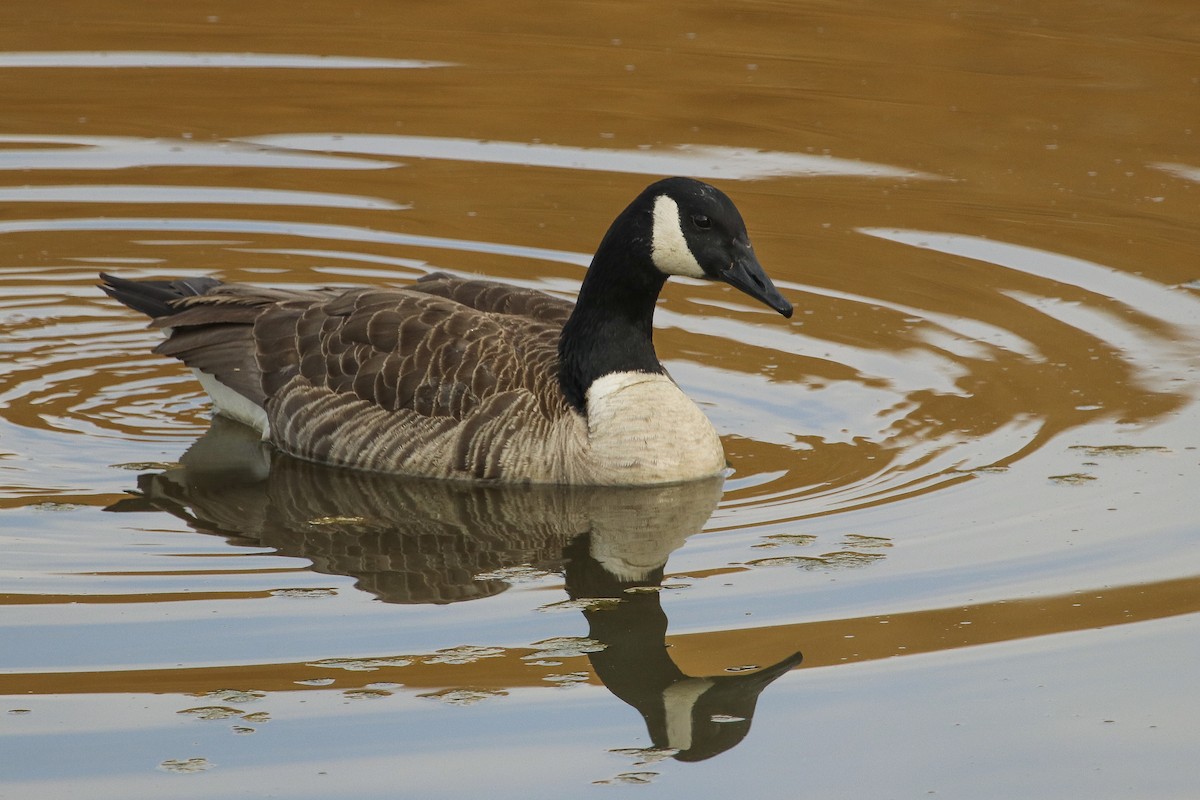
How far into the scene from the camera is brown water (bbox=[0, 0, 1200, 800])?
7.70m

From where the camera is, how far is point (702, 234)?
1069cm

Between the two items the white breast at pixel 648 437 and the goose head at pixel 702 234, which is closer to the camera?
the goose head at pixel 702 234

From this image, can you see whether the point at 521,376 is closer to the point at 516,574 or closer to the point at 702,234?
the point at 702,234

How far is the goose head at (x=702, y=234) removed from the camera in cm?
1065

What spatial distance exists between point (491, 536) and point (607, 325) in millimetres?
1683

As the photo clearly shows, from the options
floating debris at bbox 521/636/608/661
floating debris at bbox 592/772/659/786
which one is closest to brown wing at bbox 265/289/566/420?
→ floating debris at bbox 521/636/608/661

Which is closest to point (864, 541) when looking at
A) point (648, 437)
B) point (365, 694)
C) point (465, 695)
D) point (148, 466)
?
point (648, 437)

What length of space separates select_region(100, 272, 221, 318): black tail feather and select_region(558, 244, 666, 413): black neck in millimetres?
2809

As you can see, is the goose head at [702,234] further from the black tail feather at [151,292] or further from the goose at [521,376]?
the black tail feather at [151,292]

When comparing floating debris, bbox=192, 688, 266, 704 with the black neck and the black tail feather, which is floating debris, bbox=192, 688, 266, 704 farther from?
the black tail feather

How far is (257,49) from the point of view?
63.7 feet

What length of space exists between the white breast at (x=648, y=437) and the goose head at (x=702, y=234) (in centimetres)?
85

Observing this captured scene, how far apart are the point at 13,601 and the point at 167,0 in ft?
44.7

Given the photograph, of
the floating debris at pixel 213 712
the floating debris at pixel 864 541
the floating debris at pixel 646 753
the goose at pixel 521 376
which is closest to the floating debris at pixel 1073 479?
the floating debris at pixel 864 541
